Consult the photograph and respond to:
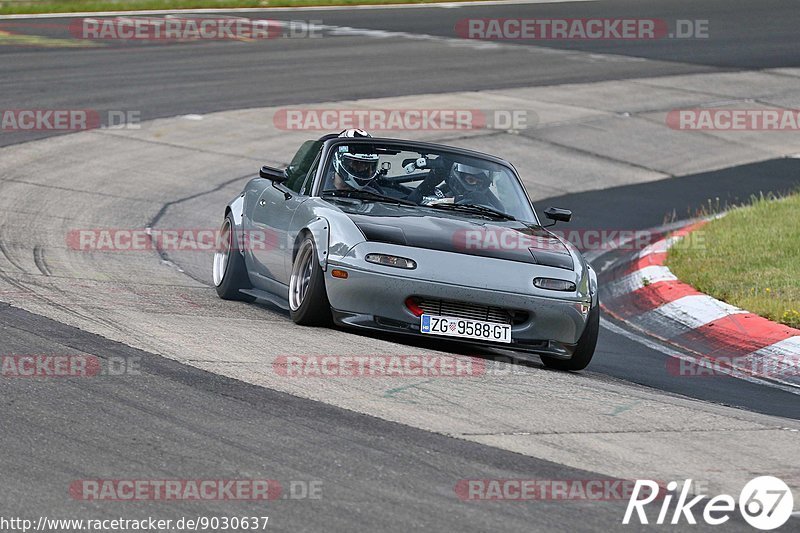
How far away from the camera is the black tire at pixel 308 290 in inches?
339

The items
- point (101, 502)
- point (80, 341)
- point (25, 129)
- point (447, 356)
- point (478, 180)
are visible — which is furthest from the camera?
point (25, 129)

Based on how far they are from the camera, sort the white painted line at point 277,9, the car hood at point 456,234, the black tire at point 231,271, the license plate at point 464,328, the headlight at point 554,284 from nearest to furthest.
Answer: the license plate at point 464,328 → the headlight at point 554,284 → the car hood at point 456,234 → the black tire at point 231,271 → the white painted line at point 277,9

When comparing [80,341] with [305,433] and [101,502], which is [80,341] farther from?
[101,502]

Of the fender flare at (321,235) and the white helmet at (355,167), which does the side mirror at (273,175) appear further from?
the fender flare at (321,235)

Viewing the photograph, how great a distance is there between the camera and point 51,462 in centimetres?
544

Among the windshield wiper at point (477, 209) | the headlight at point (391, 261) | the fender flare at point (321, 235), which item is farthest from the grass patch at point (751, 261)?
the fender flare at point (321, 235)

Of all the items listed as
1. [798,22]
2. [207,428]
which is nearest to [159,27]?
[798,22]

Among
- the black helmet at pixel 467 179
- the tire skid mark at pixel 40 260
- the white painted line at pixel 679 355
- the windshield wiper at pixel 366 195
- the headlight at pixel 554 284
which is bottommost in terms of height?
the white painted line at pixel 679 355

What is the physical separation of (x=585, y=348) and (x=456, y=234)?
3.60ft

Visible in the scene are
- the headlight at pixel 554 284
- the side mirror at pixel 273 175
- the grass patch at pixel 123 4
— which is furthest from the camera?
the grass patch at pixel 123 4

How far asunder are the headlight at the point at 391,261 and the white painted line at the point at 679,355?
2.45 meters

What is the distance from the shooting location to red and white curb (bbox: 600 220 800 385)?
9.44 m

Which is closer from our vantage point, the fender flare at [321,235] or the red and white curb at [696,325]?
the fender flare at [321,235]

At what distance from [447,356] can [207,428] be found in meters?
2.33
